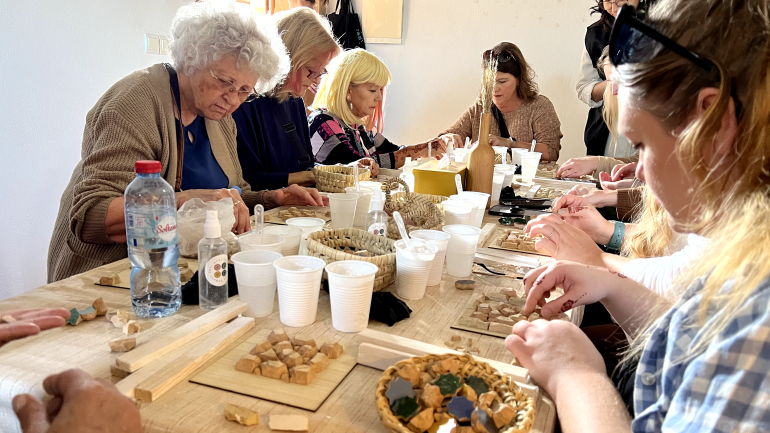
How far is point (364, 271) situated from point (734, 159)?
72 cm

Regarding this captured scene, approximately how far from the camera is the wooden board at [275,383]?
852 millimetres

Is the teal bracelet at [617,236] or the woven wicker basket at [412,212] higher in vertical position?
the woven wicker basket at [412,212]

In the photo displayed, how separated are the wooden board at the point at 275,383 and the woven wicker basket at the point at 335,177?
4.99 ft

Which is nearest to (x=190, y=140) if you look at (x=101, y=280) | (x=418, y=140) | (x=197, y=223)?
(x=197, y=223)

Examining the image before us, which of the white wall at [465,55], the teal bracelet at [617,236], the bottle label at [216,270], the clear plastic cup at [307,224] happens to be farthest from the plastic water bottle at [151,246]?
the white wall at [465,55]

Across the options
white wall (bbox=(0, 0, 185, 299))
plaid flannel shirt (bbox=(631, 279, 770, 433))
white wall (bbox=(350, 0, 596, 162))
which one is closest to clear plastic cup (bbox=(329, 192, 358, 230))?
plaid flannel shirt (bbox=(631, 279, 770, 433))

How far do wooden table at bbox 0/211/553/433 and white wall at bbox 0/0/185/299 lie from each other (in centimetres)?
201

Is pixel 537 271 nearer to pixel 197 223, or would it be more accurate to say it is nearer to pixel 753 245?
pixel 753 245

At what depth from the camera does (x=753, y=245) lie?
0.62 metres

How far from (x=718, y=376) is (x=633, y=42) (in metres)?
0.46

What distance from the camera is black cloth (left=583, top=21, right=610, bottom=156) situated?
4.38 meters

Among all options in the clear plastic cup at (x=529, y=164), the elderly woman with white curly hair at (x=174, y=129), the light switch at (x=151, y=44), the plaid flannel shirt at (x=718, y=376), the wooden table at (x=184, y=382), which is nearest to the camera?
the plaid flannel shirt at (x=718, y=376)

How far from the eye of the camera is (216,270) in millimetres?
1145

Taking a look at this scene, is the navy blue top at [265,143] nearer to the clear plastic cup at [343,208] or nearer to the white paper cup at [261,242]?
the clear plastic cup at [343,208]
